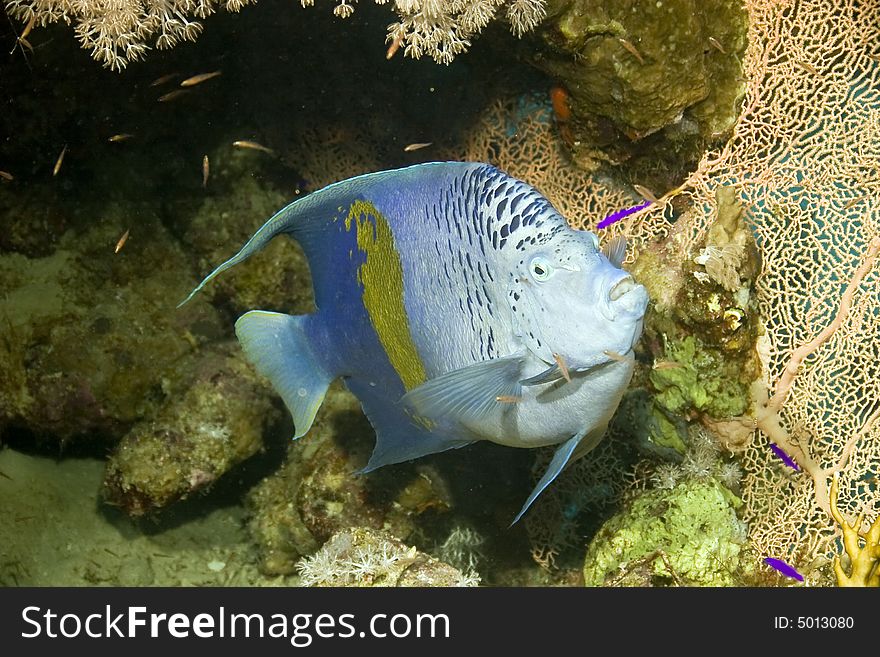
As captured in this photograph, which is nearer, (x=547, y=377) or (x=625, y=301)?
(x=625, y=301)

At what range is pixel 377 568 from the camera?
2.77m

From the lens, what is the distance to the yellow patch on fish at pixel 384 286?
2.24m

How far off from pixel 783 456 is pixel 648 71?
215cm

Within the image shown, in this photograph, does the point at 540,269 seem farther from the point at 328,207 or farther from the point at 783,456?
the point at 783,456

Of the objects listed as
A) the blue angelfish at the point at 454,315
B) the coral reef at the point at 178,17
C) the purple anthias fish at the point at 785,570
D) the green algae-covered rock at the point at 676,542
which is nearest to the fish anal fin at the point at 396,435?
the blue angelfish at the point at 454,315

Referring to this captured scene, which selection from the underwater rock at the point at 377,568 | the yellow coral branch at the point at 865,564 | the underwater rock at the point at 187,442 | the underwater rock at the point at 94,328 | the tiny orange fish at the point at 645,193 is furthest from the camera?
the underwater rock at the point at 94,328

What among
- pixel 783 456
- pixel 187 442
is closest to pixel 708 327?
pixel 783 456

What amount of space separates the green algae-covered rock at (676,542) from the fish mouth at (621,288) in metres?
1.72

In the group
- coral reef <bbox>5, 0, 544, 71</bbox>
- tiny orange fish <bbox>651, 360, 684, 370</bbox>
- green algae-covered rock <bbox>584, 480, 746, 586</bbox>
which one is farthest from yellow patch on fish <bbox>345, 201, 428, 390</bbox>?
green algae-covered rock <bbox>584, 480, 746, 586</bbox>

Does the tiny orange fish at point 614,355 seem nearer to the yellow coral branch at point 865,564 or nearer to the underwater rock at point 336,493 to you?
the yellow coral branch at point 865,564

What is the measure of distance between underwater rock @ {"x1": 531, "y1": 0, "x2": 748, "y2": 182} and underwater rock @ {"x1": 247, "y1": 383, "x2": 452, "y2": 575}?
91.3 inches
